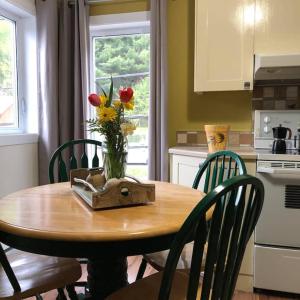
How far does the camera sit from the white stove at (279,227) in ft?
6.57

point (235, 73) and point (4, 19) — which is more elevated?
point (4, 19)

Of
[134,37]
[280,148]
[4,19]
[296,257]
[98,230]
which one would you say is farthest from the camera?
[134,37]

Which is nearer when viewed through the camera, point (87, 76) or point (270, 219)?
point (270, 219)

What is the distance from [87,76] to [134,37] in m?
0.58

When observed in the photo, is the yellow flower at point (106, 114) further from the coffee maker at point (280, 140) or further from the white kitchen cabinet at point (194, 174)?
the coffee maker at point (280, 140)

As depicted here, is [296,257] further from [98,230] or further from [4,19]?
[4,19]

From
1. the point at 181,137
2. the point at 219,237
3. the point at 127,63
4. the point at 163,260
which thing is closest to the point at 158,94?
the point at 181,137

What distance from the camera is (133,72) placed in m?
2.95

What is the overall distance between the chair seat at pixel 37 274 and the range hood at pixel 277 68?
5.47 feet

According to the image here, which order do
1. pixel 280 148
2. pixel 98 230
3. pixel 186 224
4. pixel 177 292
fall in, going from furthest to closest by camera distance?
pixel 280 148 < pixel 177 292 < pixel 98 230 < pixel 186 224

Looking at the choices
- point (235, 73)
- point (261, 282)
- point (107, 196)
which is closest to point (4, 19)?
point (235, 73)

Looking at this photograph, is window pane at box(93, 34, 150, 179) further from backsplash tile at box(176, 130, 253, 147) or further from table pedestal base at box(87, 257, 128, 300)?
table pedestal base at box(87, 257, 128, 300)

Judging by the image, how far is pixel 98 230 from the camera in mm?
963

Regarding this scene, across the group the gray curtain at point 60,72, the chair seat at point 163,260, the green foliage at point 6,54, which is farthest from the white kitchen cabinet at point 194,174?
the green foliage at point 6,54
